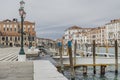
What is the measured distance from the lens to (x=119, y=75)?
1219 inches

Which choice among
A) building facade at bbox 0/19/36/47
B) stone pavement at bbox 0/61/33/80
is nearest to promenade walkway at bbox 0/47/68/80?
stone pavement at bbox 0/61/33/80

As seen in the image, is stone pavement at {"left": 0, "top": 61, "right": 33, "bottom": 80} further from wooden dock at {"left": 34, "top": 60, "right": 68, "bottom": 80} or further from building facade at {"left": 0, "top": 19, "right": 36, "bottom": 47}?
building facade at {"left": 0, "top": 19, "right": 36, "bottom": 47}

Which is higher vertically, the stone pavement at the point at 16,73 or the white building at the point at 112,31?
the white building at the point at 112,31

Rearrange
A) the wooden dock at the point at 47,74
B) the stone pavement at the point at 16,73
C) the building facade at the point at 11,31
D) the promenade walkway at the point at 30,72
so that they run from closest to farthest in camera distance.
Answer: the wooden dock at the point at 47,74, the promenade walkway at the point at 30,72, the stone pavement at the point at 16,73, the building facade at the point at 11,31

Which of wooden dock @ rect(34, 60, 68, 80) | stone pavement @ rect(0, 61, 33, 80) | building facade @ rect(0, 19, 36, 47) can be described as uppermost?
building facade @ rect(0, 19, 36, 47)

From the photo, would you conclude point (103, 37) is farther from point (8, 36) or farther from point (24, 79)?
point (24, 79)

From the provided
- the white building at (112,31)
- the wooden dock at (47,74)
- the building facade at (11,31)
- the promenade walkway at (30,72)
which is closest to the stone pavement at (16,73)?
the promenade walkway at (30,72)

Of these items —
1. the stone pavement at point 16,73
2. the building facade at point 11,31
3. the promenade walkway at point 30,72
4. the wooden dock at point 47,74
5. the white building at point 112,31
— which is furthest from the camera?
the white building at point 112,31

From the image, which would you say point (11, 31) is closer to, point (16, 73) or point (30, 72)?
point (30, 72)

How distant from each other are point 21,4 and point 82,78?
10494 millimetres

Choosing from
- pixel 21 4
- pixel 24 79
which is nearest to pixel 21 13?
pixel 21 4

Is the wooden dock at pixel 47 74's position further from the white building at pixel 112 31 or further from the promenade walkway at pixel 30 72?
the white building at pixel 112 31

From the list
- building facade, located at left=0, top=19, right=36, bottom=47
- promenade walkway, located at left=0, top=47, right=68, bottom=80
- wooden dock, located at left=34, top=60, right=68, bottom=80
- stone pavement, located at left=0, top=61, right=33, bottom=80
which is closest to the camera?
wooden dock, located at left=34, top=60, right=68, bottom=80

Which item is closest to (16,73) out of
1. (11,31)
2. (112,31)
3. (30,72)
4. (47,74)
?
(30,72)
